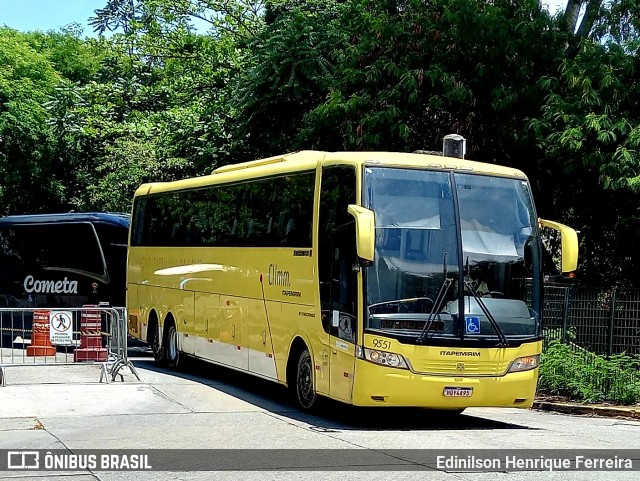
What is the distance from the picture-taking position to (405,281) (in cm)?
1389

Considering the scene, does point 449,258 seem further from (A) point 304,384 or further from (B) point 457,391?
(A) point 304,384

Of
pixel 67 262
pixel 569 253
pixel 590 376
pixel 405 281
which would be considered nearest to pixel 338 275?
pixel 405 281

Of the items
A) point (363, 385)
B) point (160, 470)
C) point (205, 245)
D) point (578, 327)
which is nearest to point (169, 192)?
point (205, 245)

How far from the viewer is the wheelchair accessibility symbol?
13992mm

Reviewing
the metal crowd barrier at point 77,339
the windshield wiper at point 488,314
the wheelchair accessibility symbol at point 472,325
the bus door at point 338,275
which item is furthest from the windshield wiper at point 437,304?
the metal crowd barrier at point 77,339

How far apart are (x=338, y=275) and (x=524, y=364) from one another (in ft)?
8.83

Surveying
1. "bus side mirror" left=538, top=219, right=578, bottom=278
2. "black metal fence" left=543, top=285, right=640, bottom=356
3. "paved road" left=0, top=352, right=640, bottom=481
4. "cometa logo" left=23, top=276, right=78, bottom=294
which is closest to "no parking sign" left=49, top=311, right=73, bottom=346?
"paved road" left=0, top=352, right=640, bottom=481

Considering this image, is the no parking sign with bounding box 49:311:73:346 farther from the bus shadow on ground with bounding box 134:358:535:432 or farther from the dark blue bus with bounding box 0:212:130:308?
the dark blue bus with bounding box 0:212:130:308

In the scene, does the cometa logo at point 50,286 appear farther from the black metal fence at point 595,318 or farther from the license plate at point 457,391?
the license plate at point 457,391

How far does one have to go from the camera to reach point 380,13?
25438mm

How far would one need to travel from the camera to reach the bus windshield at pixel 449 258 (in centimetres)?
1390

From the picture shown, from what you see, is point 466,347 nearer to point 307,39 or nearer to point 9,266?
point 307,39

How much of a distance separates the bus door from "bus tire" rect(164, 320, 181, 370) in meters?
7.91

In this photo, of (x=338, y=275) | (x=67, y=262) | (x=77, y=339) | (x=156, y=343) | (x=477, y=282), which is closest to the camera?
(x=477, y=282)
